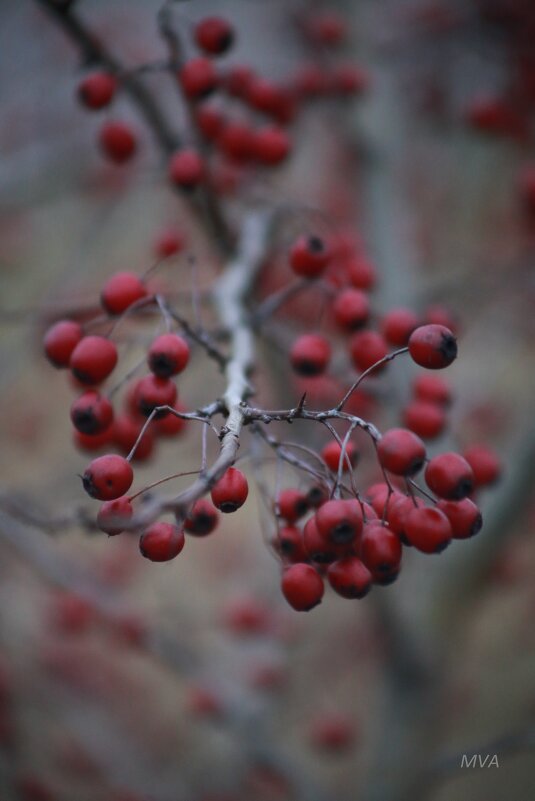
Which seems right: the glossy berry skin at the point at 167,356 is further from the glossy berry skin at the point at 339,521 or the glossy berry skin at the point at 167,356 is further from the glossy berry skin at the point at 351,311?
the glossy berry skin at the point at 351,311

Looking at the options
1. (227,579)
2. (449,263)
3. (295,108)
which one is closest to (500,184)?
(449,263)

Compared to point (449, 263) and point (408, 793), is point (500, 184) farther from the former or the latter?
point (408, 793)

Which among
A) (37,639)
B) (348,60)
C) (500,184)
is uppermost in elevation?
(500,184)

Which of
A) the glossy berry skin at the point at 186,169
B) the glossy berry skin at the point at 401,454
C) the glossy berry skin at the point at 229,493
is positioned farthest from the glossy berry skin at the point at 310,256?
the glossy berry skin at the point at 229,493

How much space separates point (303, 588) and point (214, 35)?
195 centimetres

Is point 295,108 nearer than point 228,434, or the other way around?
point 228,434

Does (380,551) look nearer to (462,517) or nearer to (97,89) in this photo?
(462,517)

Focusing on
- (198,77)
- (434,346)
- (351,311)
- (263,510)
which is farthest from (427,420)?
(198,77)

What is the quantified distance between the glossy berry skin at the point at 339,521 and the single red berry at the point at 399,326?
2.90ft

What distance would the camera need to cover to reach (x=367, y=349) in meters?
1.82

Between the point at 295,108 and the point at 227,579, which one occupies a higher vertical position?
the point at 295,108

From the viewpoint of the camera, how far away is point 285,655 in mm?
4395

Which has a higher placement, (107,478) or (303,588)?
(107,478)

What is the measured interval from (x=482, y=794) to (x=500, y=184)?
597cm
